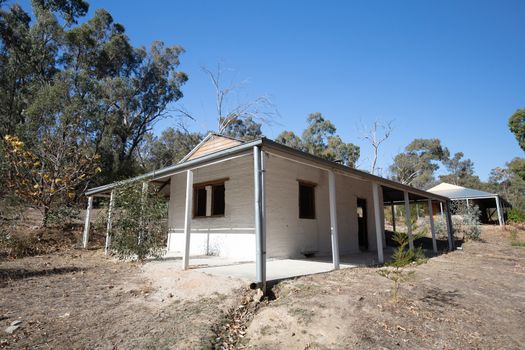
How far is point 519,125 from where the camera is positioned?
25.3 meters

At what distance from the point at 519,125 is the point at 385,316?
2940 cm

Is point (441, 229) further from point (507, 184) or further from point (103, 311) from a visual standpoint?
point (507, 184)

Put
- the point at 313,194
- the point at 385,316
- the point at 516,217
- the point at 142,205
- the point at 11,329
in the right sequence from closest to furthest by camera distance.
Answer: the point at 11,329
the point at 385,316
the point at 142,205
the point at 313,194
the point at 516,217

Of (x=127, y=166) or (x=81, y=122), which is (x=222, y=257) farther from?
(x=127, y=166)

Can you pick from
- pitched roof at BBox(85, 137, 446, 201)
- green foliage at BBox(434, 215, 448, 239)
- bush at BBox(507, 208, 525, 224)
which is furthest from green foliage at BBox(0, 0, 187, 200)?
bush at BBox(507, 208, 525, 224)

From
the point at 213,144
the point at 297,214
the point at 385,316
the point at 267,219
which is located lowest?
the point at 385,316

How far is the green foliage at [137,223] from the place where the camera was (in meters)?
7.64

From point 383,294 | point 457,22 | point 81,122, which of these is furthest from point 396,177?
point 383,294

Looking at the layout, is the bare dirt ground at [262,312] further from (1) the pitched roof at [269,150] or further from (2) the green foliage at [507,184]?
(2) the green foliage at [507,184]

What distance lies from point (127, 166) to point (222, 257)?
1661cm

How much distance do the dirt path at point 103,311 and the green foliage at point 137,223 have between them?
3.23 ft

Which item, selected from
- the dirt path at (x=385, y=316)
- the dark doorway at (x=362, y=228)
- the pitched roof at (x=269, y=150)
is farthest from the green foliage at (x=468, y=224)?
the dirt path at (x=385, y=316)

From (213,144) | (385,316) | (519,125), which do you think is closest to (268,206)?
(385,316)

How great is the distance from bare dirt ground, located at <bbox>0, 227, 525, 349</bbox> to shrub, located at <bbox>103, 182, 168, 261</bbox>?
1.02 meters
